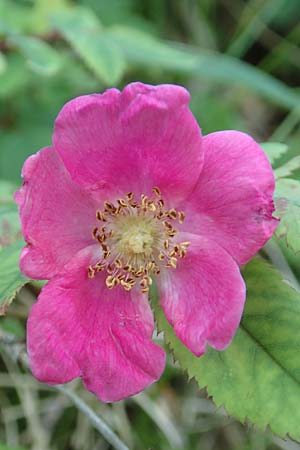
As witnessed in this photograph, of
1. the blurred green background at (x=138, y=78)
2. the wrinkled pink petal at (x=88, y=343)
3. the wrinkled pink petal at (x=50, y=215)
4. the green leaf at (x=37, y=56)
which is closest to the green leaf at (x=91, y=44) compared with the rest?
the blurred green background at (x=138, y=78)

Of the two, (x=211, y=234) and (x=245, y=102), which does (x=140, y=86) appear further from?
(x=245, y=102)

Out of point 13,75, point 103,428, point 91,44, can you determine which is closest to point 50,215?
point 103,428

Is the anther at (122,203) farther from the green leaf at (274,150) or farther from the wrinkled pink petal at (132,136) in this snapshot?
the green leaf at (274,150)

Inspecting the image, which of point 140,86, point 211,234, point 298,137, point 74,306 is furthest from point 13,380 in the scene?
point 298,137

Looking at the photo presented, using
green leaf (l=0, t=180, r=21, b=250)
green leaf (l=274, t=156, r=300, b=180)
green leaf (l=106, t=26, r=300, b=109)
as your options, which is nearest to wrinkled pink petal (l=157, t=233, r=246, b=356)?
green leaf (l=274, t=156, r=300, b=180)

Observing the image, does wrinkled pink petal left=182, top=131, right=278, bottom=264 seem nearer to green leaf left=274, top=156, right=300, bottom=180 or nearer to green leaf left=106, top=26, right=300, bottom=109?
green leaf left=274, top=156, right=300, bottom=180
